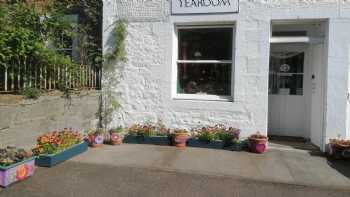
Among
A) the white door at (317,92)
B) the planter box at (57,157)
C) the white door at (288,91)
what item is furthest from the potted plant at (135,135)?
the white door at (317,92)

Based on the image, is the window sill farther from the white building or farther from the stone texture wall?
the stone texture wall

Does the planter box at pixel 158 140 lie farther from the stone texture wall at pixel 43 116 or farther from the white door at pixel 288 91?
the white door at pixel 288 91

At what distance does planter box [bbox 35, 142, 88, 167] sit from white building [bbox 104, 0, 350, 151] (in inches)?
69.2

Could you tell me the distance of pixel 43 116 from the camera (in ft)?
20.5

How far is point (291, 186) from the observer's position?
16.0 ft

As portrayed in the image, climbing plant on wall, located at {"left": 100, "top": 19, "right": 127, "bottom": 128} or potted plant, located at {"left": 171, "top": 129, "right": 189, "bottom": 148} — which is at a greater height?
climbing plant on wall, located at {"left": 100, "top": 19, "right": 127, "bottom": 128}

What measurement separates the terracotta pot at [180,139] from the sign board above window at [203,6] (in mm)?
2729

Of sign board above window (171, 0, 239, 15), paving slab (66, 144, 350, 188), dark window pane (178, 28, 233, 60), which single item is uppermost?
sign board above window (171, 0, 239, 15)

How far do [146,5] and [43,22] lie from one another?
231cm

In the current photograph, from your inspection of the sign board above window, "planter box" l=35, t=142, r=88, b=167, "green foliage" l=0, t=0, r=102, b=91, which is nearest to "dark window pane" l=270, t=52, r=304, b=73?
the sign board above window

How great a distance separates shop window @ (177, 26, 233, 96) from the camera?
7422mm

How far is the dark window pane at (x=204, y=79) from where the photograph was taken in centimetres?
747

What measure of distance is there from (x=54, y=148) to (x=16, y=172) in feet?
3.28

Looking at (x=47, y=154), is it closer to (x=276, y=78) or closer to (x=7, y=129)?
(x=7, y=129)
